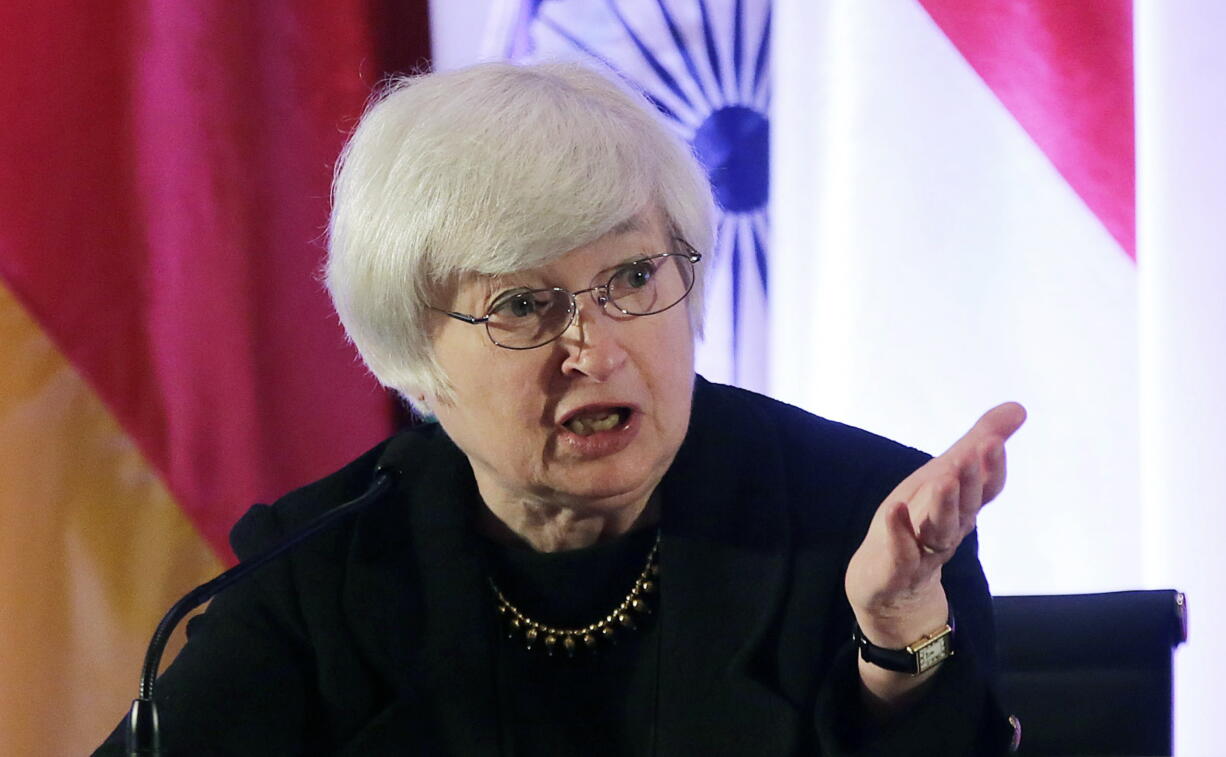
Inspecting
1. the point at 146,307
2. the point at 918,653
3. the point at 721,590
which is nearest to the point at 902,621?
the point at 918,653

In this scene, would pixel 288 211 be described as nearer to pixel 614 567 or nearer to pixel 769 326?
pixel 769 326

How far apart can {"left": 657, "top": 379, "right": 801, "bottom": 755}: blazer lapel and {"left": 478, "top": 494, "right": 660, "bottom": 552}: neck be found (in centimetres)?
4

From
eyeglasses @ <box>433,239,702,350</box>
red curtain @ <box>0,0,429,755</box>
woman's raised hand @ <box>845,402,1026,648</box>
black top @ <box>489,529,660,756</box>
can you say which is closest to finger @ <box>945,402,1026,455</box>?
woman's raised hand @ <box>845,402,1026,648</box>

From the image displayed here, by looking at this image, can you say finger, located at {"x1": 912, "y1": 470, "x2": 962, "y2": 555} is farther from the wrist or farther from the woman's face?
the woman's face

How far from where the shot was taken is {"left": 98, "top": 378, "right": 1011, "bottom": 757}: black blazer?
122cm

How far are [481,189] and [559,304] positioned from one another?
0.42ft

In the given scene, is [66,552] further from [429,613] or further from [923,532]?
[923,532]

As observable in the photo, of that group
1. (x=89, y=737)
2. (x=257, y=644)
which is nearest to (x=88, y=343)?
(x=89, y=737)

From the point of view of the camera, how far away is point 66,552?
1.91 metres

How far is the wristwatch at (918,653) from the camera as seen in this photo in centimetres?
104

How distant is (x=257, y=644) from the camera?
1.34 meters

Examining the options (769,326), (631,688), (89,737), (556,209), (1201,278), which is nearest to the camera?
(556,209)

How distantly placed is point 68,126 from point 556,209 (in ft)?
3.43

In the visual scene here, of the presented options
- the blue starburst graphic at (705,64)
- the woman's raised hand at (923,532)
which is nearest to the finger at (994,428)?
the woman's raised hand at (923,532)
